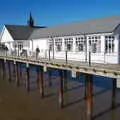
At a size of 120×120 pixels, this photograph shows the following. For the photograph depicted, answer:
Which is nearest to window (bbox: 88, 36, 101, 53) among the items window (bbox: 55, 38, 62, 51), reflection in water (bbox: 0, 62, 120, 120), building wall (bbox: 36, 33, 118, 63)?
building wall (bbox: 36, 33, 118, 63)

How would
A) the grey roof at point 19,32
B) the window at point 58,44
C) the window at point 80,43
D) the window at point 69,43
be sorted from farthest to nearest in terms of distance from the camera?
the grey roof at point 19,32 → the window at point 58,44 → the window at point 69,43 → the window at point 80,43

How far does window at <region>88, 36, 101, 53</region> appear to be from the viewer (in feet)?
54.4

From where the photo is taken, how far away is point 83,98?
66.6 ft

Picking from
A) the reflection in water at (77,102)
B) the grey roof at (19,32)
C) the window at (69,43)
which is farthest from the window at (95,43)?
the grey roof at (19,32)

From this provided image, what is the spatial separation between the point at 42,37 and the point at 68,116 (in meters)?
9.77

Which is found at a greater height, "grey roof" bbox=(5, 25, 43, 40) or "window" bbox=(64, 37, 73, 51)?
"grey roof" bbox=(5, 25, 43, 40)

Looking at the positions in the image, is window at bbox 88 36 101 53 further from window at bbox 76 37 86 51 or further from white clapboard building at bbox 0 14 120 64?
window at bbox 76 37 86 51

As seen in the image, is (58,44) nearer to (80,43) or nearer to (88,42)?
(80,43)

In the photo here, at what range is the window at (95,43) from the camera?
16594 millimetres

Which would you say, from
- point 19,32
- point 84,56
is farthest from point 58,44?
point 19,32

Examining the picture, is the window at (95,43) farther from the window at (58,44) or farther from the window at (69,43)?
the window at (58,44)

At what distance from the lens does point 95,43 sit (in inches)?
663

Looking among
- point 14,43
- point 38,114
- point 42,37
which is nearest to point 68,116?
point 38,114

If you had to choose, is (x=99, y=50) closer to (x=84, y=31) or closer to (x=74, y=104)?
(x=84, y=31)
